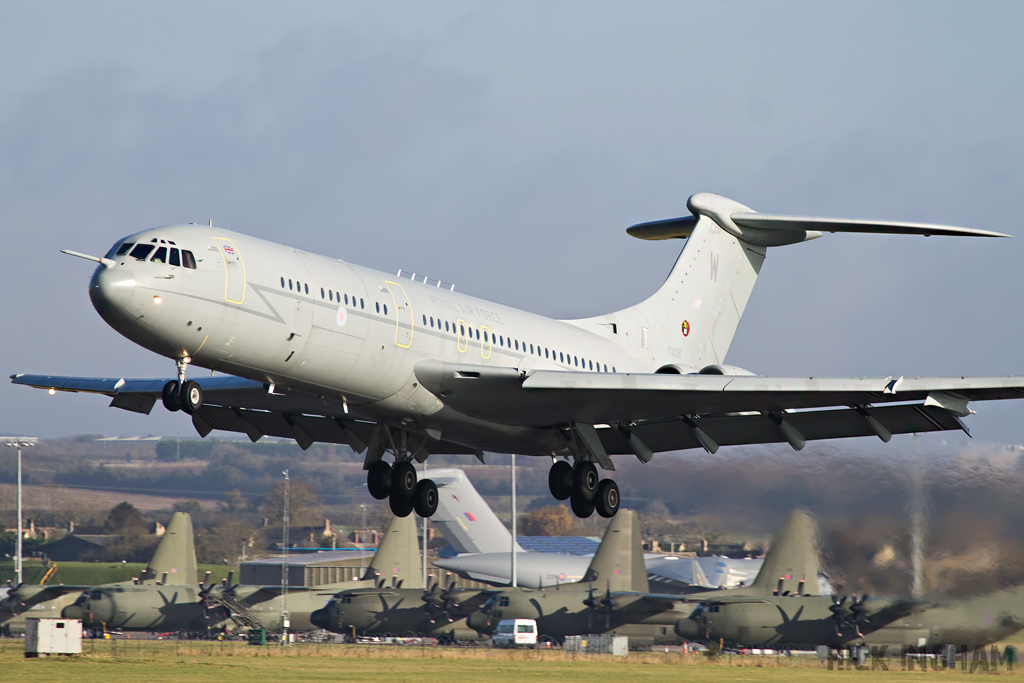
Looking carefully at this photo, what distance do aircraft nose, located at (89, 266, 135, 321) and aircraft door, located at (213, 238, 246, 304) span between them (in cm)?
142

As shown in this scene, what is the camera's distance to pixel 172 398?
649 inches

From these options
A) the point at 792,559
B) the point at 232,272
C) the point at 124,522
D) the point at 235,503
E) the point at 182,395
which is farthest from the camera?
the point at 124,522

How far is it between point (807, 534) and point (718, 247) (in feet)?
26.0

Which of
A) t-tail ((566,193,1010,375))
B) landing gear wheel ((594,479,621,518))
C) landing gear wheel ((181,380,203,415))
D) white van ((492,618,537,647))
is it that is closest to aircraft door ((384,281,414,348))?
landing gear wheel ((181,380,203,415))

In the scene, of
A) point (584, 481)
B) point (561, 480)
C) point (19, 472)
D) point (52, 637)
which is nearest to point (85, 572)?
point (19, 472)

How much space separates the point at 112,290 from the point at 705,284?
15860mm

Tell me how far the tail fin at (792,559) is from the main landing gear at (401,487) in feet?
37.5

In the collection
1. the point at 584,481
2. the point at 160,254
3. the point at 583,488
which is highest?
the point at 160,254

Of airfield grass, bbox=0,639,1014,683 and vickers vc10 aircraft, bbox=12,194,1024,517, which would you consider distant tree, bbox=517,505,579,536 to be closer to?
airfield grass, bbox=0,639,1014,683

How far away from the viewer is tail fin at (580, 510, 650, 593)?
140 ft

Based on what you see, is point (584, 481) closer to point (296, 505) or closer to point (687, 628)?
point (687, 628)

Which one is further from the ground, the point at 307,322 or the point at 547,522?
the point at 307,322

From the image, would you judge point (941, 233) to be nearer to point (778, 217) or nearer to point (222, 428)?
point (778, 217)

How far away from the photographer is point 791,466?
2828 centimetres
